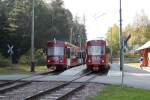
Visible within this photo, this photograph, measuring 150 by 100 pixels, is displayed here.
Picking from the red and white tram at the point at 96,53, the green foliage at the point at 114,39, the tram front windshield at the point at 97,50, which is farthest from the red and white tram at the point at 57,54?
the green foliage at the point at 114,39

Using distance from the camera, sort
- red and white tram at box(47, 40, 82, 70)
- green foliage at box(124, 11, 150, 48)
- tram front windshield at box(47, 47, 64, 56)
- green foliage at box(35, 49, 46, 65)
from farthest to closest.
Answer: green foliage at box(124, 11, 150, 48), green foliage at box(35, 49, 46, 65), tram front windshield at box(47, 47, 64, 56), red and white tram at box(47, 40, 82, 70)

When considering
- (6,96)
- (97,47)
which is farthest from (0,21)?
(6,96)

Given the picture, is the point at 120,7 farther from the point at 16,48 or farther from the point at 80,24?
the point at 80,24

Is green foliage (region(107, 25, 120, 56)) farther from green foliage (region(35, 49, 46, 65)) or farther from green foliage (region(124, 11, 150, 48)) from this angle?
green foliage (region(35, 49, 46, 65))

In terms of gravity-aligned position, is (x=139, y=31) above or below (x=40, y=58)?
above

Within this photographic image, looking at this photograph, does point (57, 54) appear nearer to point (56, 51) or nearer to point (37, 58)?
point (56, 51)

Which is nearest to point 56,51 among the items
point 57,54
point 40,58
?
point 57,54

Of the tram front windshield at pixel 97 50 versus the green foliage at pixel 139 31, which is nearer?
the tram front windshield at pixel 97 50

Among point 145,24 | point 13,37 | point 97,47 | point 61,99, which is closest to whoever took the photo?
point 61,99

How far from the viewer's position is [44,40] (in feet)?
276

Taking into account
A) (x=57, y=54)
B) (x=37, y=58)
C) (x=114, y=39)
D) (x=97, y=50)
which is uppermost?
(x=114, y=39)

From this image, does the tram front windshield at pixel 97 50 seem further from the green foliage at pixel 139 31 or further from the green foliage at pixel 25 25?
the green foliage at pixel 139 31

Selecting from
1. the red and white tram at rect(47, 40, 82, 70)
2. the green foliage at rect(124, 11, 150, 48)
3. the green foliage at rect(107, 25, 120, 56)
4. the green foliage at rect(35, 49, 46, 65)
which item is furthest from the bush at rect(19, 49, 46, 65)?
the green foliage at rect(107, 25, 120, 56)

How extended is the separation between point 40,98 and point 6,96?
1726 millimetres
